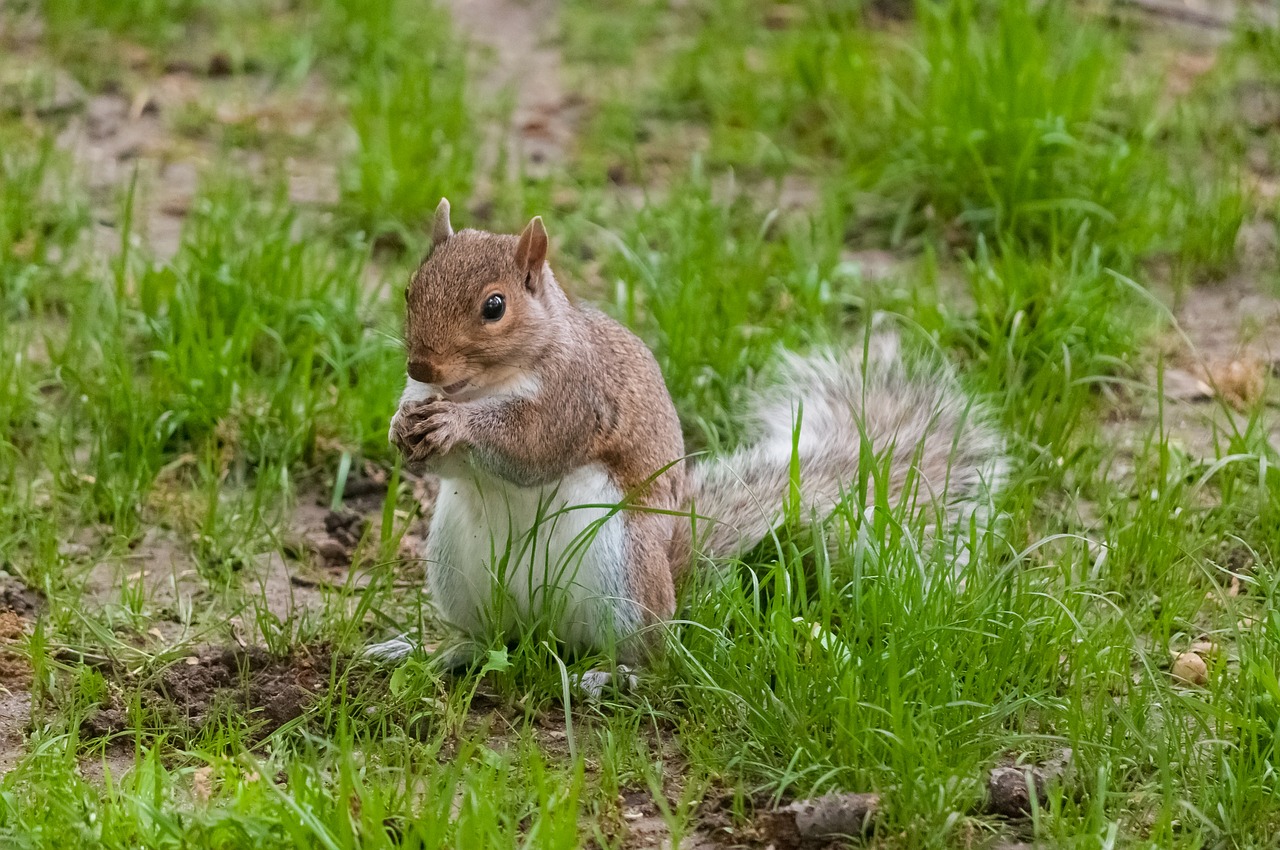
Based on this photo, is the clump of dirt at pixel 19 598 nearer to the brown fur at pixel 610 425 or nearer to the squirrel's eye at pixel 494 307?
the brown fur at pixel 610 425

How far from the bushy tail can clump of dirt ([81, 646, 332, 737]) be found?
659mm

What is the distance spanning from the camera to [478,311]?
2617 mm

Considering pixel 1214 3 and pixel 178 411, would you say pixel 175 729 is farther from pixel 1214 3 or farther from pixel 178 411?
pixel 1214 3

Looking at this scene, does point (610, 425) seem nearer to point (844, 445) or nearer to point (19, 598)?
point (844, 445)

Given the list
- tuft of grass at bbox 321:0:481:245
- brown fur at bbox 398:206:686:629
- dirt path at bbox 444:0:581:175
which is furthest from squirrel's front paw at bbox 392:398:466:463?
dirt path at bbox 444:0:581:175

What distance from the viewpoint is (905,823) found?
2.25 metres

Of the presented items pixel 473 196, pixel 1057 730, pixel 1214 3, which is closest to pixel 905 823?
pixel 1057 730

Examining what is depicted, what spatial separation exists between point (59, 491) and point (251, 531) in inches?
15.4

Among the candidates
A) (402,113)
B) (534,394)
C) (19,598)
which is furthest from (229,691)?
(402,113)

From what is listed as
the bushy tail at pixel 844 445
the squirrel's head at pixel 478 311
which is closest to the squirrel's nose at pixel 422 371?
the squirrel's head at pixel 478 311

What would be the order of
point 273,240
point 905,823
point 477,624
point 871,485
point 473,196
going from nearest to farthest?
point 905,823, point 477,624, point 871,485, point 273,240, point 473,196

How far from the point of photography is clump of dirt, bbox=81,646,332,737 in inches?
101

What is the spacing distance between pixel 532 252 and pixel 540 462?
13.4 inches

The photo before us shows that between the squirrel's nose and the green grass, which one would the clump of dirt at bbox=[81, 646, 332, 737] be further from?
the squirrel's nose
